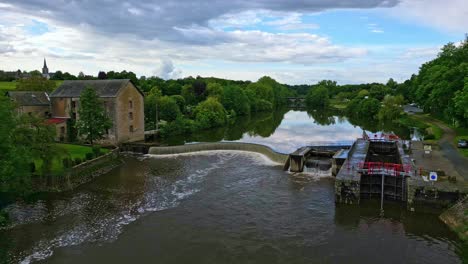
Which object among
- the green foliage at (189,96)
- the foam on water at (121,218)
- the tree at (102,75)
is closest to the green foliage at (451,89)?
the foam on water at (121,218)

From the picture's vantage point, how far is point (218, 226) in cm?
2459

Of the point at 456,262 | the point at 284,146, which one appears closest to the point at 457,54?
the point at 284,146

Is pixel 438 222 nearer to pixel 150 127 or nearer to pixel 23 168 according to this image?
pixel 23 168

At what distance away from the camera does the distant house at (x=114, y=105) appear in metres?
50.1

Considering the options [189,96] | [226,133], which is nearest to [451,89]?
[226,133]

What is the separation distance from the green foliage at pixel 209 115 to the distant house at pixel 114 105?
69.1 ft

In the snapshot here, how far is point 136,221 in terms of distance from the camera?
25.4 meters

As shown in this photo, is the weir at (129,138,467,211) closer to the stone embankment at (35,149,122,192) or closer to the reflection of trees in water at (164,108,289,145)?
the stone embankment at (35,149,122,192)

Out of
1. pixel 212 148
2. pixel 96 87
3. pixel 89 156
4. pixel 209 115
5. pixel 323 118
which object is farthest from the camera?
pixel 323 118

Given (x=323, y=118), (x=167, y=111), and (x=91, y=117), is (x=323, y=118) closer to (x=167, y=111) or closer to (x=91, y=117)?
(x=167, y=111)

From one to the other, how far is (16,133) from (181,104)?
60519 millimetres

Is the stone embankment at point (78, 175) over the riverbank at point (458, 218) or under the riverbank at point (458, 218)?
over

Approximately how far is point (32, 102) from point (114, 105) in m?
13.2

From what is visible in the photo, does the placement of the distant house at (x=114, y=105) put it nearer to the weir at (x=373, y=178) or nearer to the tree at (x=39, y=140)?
the tree at (x=39, y=140)
